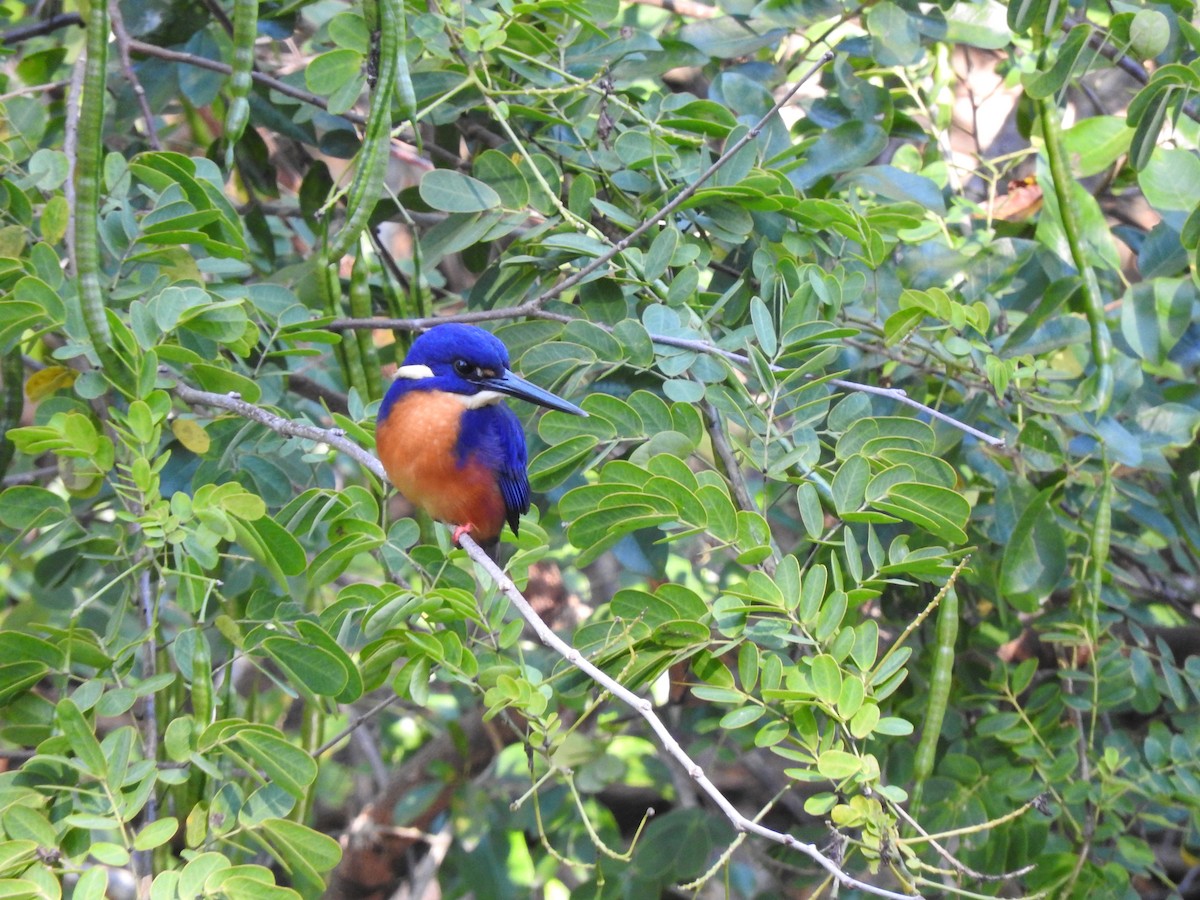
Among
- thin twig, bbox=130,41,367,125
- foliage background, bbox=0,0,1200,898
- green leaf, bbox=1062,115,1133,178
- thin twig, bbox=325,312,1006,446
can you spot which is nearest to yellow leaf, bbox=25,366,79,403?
foliage background, bbox=0,0,1200,898

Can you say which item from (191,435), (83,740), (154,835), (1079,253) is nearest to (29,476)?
(191,435)

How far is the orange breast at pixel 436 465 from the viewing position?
270 cm

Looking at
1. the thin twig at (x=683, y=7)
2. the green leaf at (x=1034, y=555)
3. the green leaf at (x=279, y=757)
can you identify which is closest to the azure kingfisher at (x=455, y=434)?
the green leaf at (x=279, y=757)

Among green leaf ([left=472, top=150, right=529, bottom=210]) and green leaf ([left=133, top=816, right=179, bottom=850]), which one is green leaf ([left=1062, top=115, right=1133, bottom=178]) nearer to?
green leaf ([left=472, top=150, right=529, bottom=210])

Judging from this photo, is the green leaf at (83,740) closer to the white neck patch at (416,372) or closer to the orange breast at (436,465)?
the orange breast at (436,465)

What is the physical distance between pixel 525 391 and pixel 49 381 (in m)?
1.01

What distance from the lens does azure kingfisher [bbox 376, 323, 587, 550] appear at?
8.82 ft

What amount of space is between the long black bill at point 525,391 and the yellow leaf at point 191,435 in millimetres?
633

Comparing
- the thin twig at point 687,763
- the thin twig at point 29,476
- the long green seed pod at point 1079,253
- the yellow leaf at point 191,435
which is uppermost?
the long green seed pod at point 1079,253

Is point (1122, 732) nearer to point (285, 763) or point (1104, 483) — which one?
point (1104, 483)

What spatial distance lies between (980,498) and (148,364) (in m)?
1.91

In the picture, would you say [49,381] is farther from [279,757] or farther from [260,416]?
[279,757]

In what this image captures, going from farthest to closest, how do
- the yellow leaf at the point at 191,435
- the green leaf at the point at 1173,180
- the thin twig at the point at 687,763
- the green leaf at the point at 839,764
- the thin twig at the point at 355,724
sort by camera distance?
the green leaf at the point at 1173,180 → the yellow leaf at the point at 191,435 → the thin twig at the point at 355,724 → the green leaf at the point at 839,764 → the thin twig at the point at 687,763

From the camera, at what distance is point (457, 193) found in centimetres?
255
